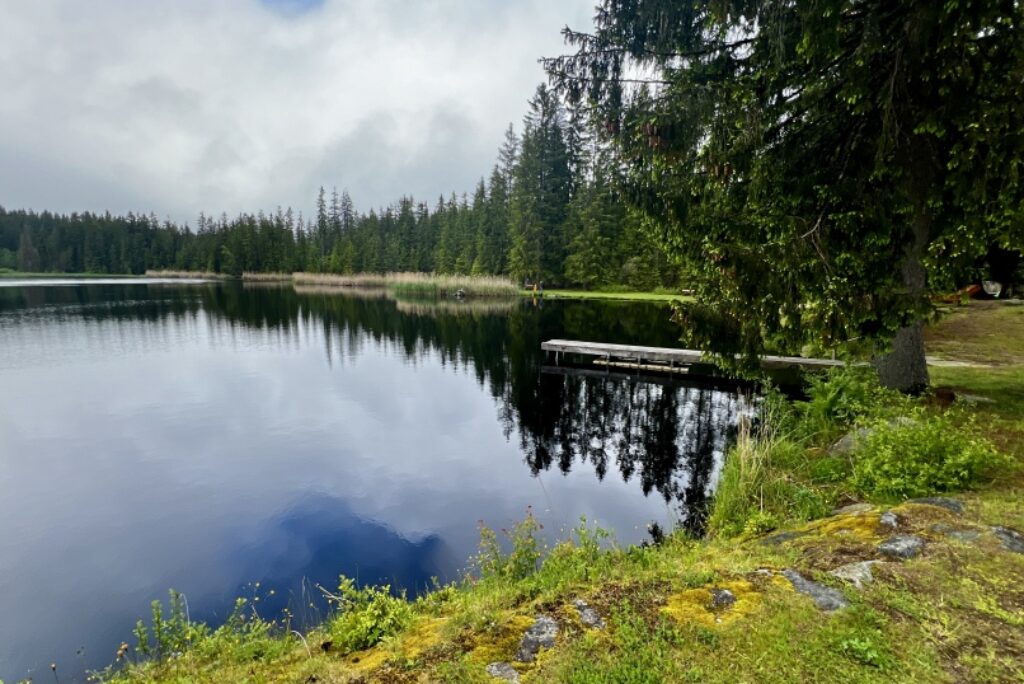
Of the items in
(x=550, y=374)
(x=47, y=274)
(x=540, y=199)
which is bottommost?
(x=550, y=374)

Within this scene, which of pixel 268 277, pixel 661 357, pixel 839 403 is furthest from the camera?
pixel 268 277

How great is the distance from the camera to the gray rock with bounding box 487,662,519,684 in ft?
9.25

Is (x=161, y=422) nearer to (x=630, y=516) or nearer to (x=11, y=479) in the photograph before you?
(x=11, y=479)

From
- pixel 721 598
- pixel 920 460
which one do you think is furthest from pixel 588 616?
pixel 920 460

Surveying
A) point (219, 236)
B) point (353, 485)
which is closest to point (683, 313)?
point (353, 485)

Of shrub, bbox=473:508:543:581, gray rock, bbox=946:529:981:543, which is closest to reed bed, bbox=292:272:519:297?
shrub, bbox=473:508:543:581

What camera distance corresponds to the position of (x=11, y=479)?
30.5 ft

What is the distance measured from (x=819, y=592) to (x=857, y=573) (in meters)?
0.42

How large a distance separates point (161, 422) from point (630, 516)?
39.7ft

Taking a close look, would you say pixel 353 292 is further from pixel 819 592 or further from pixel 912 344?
pixel 819 592

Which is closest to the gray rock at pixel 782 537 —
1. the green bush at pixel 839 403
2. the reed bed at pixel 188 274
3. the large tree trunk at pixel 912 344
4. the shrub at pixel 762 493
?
the shrub at pixel 762 493

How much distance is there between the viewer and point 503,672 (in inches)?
113

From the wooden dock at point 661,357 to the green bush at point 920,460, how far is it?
1010 centimetres

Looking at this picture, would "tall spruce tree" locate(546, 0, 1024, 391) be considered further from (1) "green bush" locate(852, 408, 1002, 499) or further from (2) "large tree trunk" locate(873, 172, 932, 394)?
(1) "green bush" locate(852, 408, 1002, 499)
